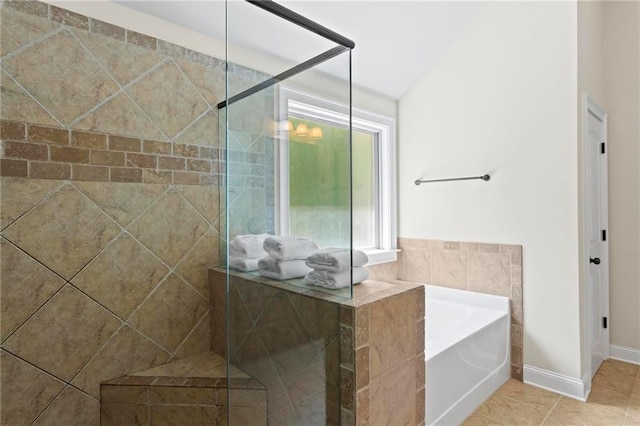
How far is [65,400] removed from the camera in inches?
63.3

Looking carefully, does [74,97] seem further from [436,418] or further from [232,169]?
[436,418]

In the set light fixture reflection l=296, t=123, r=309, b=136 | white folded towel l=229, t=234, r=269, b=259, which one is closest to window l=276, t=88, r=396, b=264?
light fixture reflection l=296, t=123, r=309, b=136

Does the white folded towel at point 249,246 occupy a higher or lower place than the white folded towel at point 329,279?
higher

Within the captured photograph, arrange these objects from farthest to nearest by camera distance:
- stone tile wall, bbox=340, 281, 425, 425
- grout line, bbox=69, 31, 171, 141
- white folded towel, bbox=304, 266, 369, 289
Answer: grout line, bbox=69, 31, 171, 141 → white folded towel, bbox=304, 266, 369, 289 → stone tile wall, bbox=340, 281, 425, 425

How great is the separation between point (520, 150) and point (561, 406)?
167cm

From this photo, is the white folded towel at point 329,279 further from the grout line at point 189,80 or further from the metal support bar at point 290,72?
the grout line at point 189,80

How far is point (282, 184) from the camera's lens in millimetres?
1554

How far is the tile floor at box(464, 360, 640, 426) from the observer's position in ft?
6.90

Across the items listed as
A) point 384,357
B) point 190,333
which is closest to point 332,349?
point 384,357

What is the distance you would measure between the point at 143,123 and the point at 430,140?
2.20 metres

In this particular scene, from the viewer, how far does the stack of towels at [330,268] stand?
1.46 m

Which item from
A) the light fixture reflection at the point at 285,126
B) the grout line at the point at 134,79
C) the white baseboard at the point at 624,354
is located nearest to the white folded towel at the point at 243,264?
the light fixture reflection at the point at 285,126

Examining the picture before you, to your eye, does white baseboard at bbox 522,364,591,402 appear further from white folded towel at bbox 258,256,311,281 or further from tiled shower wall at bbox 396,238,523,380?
white folded towel at bbox 258,256,311,281

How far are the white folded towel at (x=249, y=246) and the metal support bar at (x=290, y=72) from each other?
61cm
